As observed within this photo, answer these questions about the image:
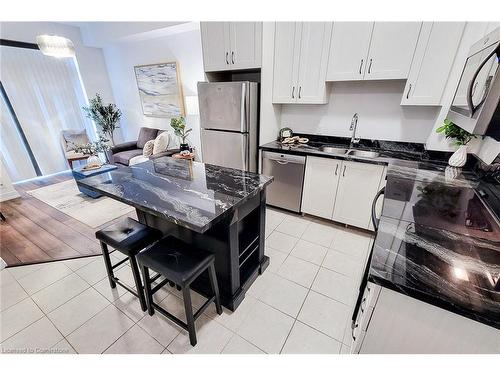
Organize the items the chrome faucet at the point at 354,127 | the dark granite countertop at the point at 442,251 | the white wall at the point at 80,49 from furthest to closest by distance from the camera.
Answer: the white wall at the point at 80,49 → the chrome faucet at the point at 354,127 → the dark granite countertop at the point at 442,251

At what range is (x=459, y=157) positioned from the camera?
75.2 inches

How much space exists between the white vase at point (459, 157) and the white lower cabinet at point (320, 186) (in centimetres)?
95

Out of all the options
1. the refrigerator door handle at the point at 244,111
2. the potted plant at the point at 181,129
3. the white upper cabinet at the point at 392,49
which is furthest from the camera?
the potted plant at the point at 181,129

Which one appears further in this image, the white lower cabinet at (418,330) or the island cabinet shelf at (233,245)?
the island cabinet shelf at (233,245)

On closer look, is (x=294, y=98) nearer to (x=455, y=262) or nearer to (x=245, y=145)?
(x=245, y=145)

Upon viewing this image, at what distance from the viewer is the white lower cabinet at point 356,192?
2268mm

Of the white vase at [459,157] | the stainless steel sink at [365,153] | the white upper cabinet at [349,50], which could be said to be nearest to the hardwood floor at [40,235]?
the stainless steel sink at [365,153]

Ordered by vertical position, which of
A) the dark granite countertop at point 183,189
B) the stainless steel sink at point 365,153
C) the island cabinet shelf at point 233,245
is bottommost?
the island cabinet shelf at point 233,245

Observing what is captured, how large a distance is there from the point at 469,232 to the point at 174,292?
1999mm

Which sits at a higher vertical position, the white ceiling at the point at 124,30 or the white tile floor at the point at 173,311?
the white ceiling at the point at 124,30

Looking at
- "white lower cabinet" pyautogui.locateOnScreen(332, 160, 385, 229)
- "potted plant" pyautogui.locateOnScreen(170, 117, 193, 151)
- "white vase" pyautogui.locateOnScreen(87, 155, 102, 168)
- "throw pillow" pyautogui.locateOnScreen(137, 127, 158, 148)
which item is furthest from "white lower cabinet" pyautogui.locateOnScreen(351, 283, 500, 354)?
"throw pillow" pyautogui.locateOnScreen(137, 127, 158, 148)

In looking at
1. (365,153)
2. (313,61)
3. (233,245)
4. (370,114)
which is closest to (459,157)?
(365,153)

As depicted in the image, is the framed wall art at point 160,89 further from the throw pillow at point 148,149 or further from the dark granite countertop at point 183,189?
the dark granite countertop at point 183,189

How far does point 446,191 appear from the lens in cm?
150
